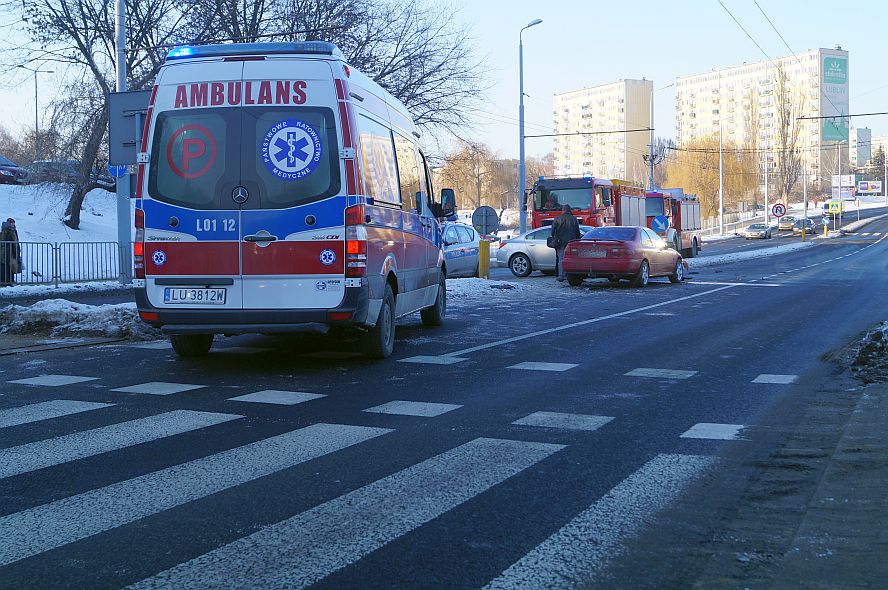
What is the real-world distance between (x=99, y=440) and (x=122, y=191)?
18.4m

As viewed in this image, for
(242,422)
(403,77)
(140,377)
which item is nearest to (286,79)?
(140,377)

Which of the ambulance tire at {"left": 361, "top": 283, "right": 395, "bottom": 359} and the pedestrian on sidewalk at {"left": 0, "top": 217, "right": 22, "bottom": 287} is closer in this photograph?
the ambulance tire at {"left": 361, "top": 283, "right": 395, "bottom": 359}

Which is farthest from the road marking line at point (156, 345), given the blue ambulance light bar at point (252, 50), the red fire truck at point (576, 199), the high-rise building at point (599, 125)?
the high-rise building at point (599, 125)

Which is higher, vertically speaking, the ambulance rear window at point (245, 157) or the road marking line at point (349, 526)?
the ambulance rear window at point (245, 157)

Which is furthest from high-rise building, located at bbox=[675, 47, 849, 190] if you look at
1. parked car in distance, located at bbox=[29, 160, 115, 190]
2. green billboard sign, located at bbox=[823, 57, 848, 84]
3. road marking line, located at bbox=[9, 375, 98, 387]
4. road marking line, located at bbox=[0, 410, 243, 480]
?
road marking line, located at bbox=[0, 410, 243, 480]

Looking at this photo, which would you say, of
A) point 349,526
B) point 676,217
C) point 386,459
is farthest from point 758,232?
point 349,526

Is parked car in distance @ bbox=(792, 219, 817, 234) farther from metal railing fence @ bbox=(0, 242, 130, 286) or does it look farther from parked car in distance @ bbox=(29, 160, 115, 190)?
metal railing fence @ bbox=(0, 242, 130, 286)

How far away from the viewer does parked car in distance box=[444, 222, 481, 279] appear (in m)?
24.9

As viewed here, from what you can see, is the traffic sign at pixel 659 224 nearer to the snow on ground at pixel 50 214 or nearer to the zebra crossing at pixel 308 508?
the snow on ground at pixel 50 214

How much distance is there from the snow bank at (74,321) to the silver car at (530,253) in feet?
54.1

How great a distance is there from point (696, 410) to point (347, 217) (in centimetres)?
348

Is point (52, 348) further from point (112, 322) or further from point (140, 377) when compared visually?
point (140, 377)

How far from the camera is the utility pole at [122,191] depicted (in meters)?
22.8

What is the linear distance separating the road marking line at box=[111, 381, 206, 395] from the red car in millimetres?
15205
